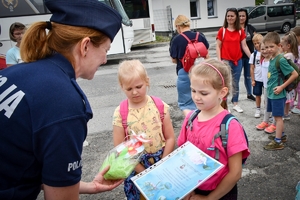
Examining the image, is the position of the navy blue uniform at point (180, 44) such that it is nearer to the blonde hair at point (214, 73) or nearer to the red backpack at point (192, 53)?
the red backpack at point (192, 53)

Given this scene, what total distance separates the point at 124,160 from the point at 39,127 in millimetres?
767

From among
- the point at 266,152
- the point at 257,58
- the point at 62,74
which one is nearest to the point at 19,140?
the point at 62,74

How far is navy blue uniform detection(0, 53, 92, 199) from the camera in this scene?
1.09m

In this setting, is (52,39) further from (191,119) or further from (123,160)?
(191,119)

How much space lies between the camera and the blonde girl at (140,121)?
2.26m

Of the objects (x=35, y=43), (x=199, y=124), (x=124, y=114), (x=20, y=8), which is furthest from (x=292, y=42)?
(x=20, y=8)

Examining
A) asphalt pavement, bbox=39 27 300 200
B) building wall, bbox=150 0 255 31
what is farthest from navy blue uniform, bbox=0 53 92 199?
building wall, bbox=150 0 255 31

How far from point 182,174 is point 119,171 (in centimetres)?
39

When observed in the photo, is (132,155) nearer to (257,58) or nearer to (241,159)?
(241,159)

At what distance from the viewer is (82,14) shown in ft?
4.25

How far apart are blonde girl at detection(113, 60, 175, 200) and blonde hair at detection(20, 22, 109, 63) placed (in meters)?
0.93

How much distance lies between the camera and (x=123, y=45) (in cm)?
1206

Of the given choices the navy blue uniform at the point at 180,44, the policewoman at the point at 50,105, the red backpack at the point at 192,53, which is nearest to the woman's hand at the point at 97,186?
the policewoman at the point at 50,105

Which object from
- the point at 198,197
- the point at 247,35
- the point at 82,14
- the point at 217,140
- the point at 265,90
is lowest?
the point at 198,197
